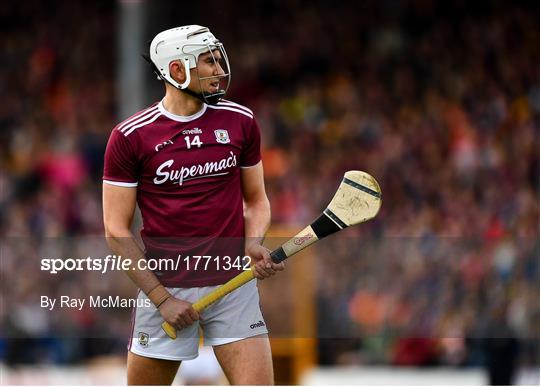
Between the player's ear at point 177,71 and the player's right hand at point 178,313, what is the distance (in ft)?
2.93

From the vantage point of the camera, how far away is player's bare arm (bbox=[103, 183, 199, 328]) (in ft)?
18.3

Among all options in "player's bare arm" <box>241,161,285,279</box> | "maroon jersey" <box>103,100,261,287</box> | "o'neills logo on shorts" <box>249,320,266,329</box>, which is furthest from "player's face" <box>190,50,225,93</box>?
"o'neills logo on shorts" <box>249,320,266,329</box>

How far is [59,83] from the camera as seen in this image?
1645cm

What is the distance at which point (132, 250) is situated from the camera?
18.4ft

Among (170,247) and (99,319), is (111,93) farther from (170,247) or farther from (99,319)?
(170,247)

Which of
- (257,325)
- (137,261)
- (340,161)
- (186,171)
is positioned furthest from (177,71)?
(340,161)

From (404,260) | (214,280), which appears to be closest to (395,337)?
(404,260)

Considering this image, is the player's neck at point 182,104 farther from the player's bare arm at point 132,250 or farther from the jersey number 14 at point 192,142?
the player's bare arm at point 132,250

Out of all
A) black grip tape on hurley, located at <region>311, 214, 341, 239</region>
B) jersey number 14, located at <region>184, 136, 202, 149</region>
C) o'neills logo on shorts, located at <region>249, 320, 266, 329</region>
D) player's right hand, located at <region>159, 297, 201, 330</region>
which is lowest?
o'neills logo on shorts, located at <region>249, 320, 266, 329</region>

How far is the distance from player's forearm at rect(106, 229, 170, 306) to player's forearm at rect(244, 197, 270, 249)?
0.44m

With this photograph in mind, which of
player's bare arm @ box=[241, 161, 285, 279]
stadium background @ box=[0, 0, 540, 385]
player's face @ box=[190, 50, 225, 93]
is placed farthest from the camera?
stadium background @ box=[0, 0, 540, 385]

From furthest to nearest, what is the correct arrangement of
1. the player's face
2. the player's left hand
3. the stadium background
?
the stadium background
the player's face
the player's left hand

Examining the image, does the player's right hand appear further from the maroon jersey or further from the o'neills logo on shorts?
the o'neills logo on shorts

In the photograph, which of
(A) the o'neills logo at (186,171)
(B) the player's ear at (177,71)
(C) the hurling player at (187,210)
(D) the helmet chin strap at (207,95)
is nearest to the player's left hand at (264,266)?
(C) the hurling player at (187,210)
